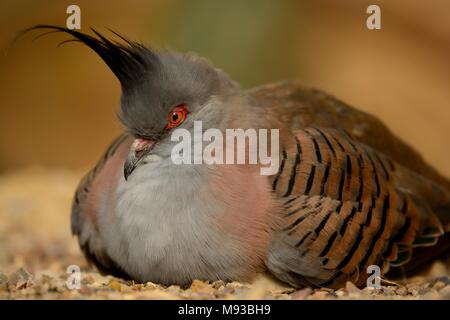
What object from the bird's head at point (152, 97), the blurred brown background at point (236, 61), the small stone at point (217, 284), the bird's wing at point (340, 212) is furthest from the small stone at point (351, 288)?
the blurred brown background at point (236, 61)

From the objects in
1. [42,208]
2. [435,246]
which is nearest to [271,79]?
[42,208]

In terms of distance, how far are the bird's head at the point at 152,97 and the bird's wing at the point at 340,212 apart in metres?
0.70

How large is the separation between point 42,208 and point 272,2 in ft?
19.3

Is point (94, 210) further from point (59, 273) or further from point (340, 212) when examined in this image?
point (340, 212)

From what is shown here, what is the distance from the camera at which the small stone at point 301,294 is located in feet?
14.6

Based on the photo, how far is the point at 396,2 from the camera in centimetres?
1124

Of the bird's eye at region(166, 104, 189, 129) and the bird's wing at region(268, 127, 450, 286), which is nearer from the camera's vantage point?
the bird's wing at region(268, 127, 450, 286)

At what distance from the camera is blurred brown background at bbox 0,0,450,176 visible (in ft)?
37.9

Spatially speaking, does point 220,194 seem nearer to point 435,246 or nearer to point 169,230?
point 169,230

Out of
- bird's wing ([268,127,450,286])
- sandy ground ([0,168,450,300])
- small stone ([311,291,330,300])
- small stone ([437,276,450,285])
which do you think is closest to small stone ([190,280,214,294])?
sandy ground ([0,168,450,300])

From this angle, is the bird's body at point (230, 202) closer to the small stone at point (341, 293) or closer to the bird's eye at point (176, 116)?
the bird's eye at point (176, 116)

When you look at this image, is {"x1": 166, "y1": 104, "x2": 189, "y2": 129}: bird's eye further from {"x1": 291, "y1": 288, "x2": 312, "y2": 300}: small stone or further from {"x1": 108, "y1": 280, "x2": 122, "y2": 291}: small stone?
{"x1": 291, "y1": 288, "x2": 312, "y2": 300}: small stone
